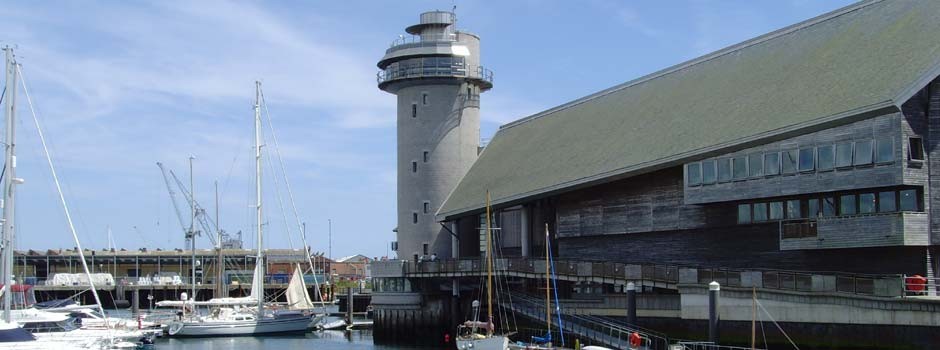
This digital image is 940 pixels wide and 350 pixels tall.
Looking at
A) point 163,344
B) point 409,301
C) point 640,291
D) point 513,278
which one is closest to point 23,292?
point 163,344

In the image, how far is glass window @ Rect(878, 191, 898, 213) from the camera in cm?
4541

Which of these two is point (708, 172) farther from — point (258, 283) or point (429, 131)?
point (258, 283)

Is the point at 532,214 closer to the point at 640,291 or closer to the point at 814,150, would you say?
the point at 640,291

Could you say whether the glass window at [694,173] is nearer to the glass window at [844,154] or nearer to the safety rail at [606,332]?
the safety rail at [606,332]

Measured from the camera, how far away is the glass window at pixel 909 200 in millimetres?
44719

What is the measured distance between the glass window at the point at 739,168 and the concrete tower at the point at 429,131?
1305 inches

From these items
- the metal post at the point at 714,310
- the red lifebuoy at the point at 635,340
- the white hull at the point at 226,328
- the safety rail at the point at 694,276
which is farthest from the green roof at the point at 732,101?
the white hull at the point at 226,328

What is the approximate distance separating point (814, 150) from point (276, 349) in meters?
39.0

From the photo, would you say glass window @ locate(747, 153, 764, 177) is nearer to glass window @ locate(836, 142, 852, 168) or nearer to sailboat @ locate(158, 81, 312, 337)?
glass window @ locate(836, 142, 852, 168)

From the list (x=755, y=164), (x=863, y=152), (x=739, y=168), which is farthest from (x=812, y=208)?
(x=863, y=152)

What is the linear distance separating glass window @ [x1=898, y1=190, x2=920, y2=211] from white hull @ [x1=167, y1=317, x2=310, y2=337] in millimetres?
52067

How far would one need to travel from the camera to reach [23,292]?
7719 cm

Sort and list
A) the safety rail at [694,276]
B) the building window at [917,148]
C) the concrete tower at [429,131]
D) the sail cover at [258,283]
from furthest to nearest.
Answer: the sail cover at [258,283] → the concrete tower at [429,131] → the building window at [917,148] → the safety rail at [694,276]

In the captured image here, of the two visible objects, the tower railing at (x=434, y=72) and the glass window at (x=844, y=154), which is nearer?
the glass window at (x=844, y=154)
